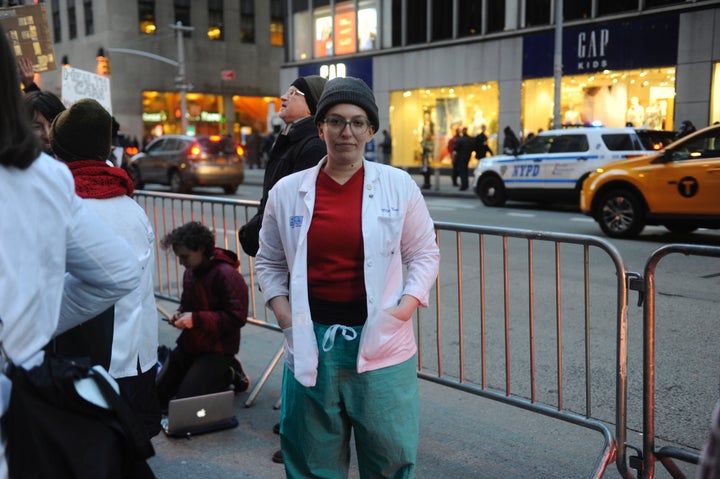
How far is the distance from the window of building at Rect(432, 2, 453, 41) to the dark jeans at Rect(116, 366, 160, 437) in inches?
1105

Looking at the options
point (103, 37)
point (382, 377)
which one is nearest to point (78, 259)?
point (382, 377)

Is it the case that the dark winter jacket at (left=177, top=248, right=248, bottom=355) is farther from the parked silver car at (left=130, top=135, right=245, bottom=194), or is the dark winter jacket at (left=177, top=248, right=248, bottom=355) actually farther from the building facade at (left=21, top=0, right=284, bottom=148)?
the building facade at (left=21, top=0, right=284, bottom=148)

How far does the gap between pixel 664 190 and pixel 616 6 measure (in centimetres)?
1549

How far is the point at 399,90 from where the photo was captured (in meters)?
31.5

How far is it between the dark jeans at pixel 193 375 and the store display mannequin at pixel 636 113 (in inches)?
881

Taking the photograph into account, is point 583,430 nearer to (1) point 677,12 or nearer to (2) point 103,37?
(1) point 677,12

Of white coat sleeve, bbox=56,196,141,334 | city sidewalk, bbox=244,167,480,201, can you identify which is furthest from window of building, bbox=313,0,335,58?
white coat sleeve, bbox=56,196,141,334

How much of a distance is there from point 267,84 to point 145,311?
163 ft

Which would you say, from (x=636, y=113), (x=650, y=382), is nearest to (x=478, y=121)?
(x=636, y=113)

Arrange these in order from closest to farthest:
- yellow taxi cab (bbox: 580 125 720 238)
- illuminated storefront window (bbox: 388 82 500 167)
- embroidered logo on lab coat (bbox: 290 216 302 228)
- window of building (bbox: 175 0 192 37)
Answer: embroidered logo on lab coat (bbox: 290 216 302 228) < yellow taxi cab (bbox: 580 125 720 238) < illuminated storefront window (bbox: 388 82 500 167) < window of building (bbox: 175 0 192 37)

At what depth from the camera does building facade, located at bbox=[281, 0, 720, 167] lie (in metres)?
23.1

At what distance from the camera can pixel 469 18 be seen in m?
28.6

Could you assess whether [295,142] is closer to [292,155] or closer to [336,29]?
[292,155]

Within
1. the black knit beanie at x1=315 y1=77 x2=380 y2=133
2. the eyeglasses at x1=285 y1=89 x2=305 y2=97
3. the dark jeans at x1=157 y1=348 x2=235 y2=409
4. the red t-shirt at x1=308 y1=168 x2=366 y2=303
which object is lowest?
the dark jeans at x1=157 y1=348 x2=235 y2=409
